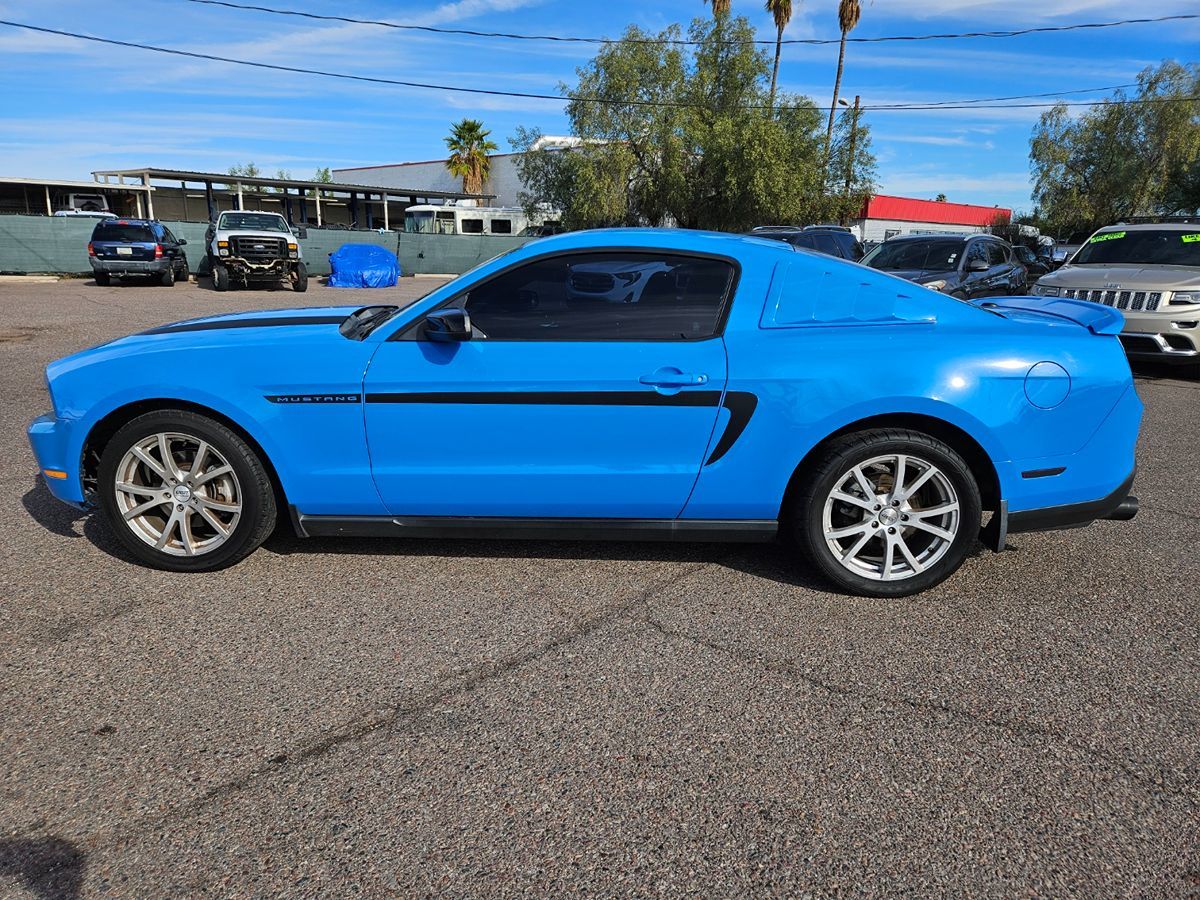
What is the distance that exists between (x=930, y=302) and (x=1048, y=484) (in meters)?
0.95

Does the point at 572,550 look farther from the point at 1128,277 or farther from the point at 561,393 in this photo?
the point at 1128,277

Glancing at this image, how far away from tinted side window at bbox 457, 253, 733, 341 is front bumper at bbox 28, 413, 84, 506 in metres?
1.96

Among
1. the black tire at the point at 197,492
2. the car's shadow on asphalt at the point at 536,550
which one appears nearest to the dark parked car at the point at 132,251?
the car's shadow on asphalt at the point at 536,550

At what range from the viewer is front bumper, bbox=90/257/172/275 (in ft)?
70.7

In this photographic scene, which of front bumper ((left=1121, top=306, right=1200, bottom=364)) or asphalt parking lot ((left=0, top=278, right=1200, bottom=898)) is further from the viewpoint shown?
front bumper ((left=1121, top=306, right=1200, bottom=364))

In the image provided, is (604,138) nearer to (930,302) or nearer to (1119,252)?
(1119,252)

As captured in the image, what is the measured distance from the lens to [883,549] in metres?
3.79

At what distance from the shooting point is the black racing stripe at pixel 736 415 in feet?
11.8

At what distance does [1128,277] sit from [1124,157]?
125ft

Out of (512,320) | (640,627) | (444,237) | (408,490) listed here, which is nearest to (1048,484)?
(640,627)

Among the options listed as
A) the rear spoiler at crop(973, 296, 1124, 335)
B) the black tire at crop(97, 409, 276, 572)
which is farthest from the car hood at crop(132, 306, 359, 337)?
the rear spoiler at crop(973, 296, 1124, 335)

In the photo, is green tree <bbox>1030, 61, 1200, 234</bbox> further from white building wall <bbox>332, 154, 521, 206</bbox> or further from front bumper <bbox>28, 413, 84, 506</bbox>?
front bumper <bbox>28, 413, 84, 506</bbox>

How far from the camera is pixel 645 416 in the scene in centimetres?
361

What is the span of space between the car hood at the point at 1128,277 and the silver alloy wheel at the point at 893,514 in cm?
790
